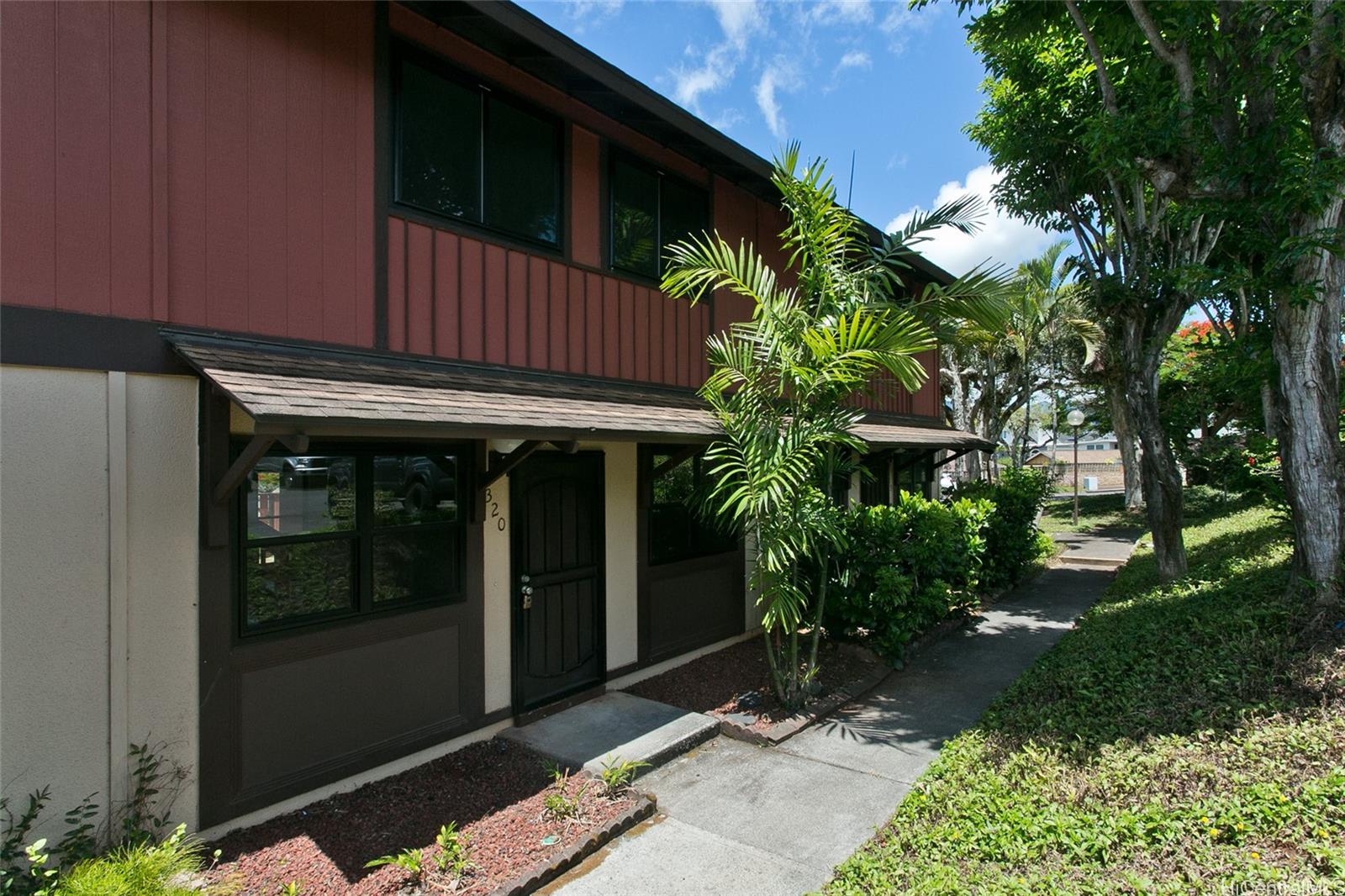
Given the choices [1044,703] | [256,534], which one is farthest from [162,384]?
[1044,703]

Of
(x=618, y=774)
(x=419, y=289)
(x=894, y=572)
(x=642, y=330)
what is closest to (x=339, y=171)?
(x=419, y=289)

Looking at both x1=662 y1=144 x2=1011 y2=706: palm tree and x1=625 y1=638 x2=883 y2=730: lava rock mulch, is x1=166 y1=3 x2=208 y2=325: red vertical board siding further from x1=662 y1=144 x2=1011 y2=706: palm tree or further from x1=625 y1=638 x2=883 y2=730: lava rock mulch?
x1=625 y1=638 x2=883 y2=730: lava rock mulch

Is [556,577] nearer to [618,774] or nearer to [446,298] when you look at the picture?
[618,774]

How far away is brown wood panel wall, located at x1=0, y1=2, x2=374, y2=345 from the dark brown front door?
1914 millimetres

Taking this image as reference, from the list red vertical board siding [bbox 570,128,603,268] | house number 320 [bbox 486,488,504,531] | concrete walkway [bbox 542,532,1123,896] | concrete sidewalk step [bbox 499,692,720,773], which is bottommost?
concrete walkway [bbox 542,532,1123,896]

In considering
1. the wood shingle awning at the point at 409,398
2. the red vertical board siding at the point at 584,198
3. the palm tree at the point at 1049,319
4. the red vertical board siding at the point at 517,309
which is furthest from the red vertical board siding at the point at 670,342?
the palm tree at the point at 1049,319

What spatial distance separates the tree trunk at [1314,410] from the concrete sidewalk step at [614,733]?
514 centimetres

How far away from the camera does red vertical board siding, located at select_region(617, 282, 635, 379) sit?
6676mm

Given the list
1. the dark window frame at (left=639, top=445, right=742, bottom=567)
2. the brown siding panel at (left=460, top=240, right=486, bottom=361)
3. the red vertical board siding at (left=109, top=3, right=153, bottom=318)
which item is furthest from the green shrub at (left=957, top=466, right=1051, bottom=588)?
the red vertical board siding at (left=109, top=3, right=153, bottom=318)

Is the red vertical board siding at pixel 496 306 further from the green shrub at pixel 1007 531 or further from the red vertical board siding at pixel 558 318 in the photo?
the green shrub at pixel 1007 531

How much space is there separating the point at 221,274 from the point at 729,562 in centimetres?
568

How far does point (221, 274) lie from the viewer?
4008 mm

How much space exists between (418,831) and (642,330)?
15.4 ft

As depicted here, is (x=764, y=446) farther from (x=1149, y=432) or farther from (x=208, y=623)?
(x=1149, y=432)
